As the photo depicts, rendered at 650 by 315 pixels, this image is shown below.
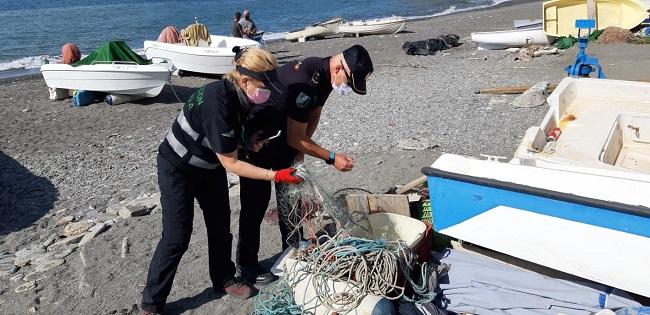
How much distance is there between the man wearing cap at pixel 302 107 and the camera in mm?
3537

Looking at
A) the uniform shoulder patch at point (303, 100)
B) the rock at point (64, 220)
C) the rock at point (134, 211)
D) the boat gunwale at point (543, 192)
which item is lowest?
the rock at point (64, 220)

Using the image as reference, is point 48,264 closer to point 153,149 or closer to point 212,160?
point 212,160

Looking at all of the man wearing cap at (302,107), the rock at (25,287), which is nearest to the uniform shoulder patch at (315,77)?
the man wearing cap at (302,107)

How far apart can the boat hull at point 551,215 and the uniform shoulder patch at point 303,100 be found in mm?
897

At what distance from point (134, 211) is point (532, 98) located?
5881 mm

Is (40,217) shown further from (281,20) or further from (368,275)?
(281,20)

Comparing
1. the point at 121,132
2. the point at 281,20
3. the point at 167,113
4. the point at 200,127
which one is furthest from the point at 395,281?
the point at 281,20

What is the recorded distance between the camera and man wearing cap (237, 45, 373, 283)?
3.54 m

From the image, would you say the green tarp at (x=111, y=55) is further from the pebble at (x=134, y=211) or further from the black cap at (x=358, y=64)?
the black cap at (x=358, y=64)

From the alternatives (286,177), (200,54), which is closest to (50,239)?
(286,177)

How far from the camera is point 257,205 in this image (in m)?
4.11

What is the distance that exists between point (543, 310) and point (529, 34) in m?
11.9

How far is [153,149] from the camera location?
29.1 feet

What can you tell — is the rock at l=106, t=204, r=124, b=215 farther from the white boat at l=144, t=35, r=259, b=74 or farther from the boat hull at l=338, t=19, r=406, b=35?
the boat hull at l=338, t=19, r=406, b=35
